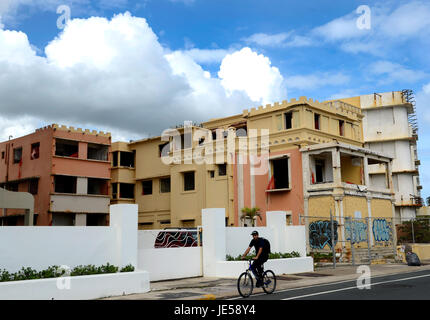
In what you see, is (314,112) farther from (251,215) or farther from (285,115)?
(251,215)

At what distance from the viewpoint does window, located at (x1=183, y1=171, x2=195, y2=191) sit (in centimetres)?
3941

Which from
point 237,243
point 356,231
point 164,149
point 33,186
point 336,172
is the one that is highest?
point 164,149

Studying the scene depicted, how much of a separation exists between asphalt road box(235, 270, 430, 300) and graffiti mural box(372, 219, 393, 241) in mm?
12020

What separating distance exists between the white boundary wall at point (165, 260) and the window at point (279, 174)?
50.5 feet

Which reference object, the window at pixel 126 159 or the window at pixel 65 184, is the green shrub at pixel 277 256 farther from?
the window at pixel 126 159

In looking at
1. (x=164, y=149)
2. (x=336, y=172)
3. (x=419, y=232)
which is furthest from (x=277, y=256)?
(x=164, y=149)

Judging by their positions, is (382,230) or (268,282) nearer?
(268,282)

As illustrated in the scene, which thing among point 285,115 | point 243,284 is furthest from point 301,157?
point 243,284

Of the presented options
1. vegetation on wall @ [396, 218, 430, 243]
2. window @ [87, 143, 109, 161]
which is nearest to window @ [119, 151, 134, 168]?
window @ [87, 143, 109, 161]

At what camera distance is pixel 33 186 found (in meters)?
→ 37.4

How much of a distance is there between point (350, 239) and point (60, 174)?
23179 millimetres

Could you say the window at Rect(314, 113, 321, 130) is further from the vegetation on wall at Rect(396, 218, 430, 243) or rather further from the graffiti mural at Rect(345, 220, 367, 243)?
the graffiti mural at Rect(345, 220, 367, 243)

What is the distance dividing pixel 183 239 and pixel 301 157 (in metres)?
15.4

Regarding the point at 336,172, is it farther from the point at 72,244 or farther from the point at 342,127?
the point at 72,244
